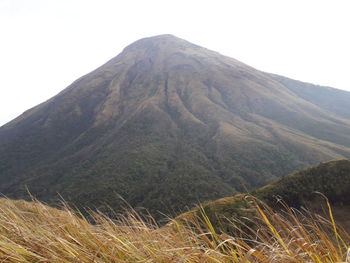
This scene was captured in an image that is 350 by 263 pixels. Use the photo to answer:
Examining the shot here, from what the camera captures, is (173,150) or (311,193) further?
(173,150)

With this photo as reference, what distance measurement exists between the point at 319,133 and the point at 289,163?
187ft

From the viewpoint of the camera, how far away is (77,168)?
436 feet

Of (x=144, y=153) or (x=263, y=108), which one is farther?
(x=263, y=108)

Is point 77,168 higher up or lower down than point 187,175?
higher up

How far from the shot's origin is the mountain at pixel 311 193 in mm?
22031

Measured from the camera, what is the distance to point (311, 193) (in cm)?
2477

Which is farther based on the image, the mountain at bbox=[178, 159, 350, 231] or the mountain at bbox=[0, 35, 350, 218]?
the mountain at bbox=[0, 35, 350, 218]

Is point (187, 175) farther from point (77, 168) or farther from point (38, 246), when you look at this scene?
point (38, 246)

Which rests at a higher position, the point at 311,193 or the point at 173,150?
the point at 311,193

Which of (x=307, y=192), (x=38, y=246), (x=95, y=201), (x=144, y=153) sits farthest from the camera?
(x=144, y=153)

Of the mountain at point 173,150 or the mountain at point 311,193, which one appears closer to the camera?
the mountain at point 311,193

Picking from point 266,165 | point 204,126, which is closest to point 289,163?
point 266,165

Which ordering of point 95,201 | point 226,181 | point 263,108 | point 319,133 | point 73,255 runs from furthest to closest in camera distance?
1. point 263,108
2. point 319,133
3. point 226,181
4. point 95,201
5. point 73,255

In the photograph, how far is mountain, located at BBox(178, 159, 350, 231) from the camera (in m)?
22.0
